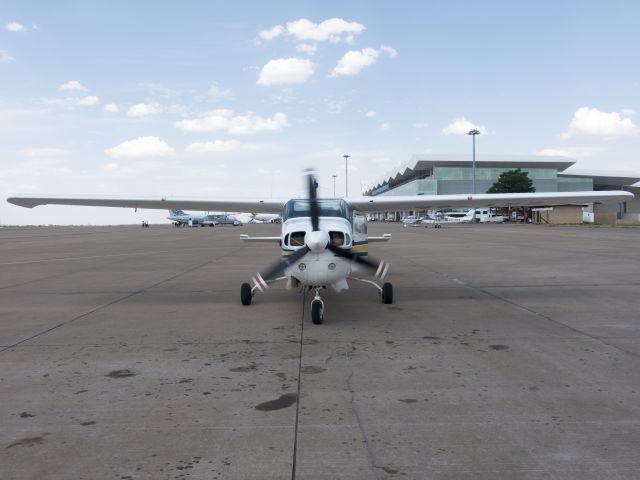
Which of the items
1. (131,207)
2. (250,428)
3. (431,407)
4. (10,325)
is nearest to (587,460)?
(431,407)

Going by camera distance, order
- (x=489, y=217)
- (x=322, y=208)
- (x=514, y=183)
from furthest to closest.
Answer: (x=514, y=183) → (x=489, y=217) → (x=322, y=208)

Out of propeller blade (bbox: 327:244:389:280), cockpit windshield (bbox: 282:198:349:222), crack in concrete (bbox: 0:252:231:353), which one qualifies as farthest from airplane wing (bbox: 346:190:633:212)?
crack in concrete (bbox: 0:252:231:353)

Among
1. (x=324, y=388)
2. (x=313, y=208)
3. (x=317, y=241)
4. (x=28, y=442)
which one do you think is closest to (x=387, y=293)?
(x=313, y=208)

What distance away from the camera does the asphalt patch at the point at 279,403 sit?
4.55m

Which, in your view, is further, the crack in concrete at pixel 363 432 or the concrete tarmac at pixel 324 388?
the concrete tarmac at pixel 324 388

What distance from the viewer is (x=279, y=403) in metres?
4.68

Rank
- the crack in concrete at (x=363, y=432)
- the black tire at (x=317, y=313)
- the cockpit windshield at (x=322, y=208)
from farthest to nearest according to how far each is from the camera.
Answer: the cockpit windshield at (x=322, y=208), the black tire at (x=317, y=313), the crack in concrete at (x=363, y=432)

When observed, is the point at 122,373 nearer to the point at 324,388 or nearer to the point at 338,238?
the point at 324,388

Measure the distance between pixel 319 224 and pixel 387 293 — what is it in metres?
2.60

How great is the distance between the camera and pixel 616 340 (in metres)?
6.95

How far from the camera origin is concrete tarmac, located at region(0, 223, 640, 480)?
11.7 feet

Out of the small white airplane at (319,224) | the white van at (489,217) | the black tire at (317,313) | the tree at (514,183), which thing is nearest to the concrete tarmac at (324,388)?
the black tire at (317,313)

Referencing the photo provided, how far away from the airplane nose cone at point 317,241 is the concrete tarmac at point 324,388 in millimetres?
1348

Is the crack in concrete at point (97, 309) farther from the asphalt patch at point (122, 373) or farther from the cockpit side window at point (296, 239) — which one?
the cockpit side window at point (296, 239)
